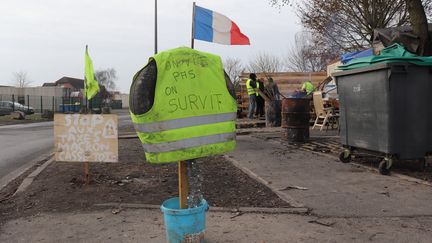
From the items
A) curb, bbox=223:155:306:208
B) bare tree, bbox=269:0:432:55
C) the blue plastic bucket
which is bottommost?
curb, bbox=223:155:306:208

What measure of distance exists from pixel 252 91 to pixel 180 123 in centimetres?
1461

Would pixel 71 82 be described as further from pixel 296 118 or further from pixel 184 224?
pixel 184 224

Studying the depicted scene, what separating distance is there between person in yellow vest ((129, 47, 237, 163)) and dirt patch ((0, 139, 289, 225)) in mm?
1909

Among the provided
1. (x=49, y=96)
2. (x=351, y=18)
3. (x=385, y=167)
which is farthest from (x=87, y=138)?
(x=49, y=96)

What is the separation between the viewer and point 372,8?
25484mm

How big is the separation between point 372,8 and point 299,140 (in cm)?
1689

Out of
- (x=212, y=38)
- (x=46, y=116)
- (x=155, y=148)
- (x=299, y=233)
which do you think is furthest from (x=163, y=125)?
(x=46, y=116)

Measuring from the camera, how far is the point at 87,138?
22.8ft

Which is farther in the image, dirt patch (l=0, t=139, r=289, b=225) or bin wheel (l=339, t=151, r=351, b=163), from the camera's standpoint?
bin wheel (l=339, t=151, r=351, b=163)

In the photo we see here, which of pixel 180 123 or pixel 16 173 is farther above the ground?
pixel 180 123

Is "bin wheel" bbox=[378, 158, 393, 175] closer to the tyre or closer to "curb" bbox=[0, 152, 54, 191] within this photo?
the tyre

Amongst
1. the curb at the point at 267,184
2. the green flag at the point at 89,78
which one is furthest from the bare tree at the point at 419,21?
the green flag at the point at 89,78

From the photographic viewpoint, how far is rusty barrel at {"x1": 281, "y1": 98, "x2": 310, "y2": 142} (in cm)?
1137

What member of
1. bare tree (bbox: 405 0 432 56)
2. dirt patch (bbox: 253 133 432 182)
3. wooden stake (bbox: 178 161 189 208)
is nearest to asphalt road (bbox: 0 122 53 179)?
dirt patch (bbox: 253 133 432 182)
